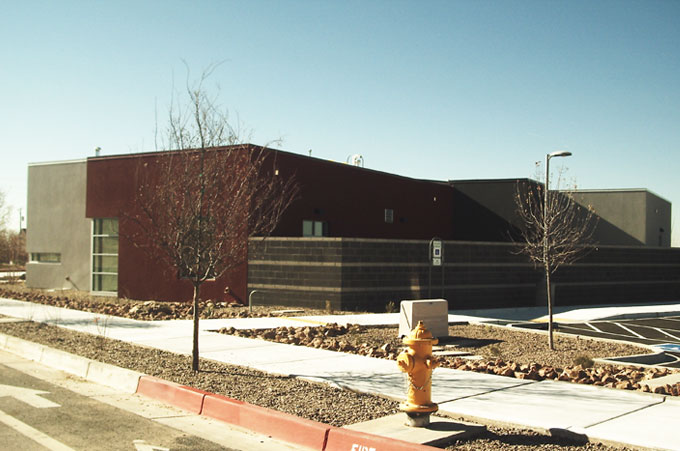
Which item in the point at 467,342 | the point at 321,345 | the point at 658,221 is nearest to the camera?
the point at 321,345

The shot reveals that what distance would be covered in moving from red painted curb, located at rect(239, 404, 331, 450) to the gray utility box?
698 cm

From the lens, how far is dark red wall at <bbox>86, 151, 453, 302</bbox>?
23703 millimetres

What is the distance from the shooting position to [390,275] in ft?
71.0

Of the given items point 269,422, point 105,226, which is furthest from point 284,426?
point 105,226

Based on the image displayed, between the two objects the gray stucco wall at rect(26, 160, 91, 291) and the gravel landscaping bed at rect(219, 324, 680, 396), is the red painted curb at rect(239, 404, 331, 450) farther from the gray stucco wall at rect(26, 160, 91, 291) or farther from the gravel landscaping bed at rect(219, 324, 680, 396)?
the gray stucco wall at rect(26, 160, 91, 291)

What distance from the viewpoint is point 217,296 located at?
2288cm

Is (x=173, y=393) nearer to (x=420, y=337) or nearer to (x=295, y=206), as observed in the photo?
(x=420, y=337)

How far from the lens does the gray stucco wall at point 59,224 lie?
95.3 ft

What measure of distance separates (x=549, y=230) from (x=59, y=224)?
23529mm

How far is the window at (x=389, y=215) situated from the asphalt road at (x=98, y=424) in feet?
68.1

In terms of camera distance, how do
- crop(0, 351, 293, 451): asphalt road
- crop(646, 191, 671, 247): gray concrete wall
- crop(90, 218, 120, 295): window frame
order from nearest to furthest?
crop(0, 351, 293, 451): asphalt road → crop(90, 218, 120, 295): window frame → crop(646, 191, 671, 247): gray concrete wall

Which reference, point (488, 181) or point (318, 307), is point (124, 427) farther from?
point (488, 181)

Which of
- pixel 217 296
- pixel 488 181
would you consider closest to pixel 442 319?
pixel 217 296

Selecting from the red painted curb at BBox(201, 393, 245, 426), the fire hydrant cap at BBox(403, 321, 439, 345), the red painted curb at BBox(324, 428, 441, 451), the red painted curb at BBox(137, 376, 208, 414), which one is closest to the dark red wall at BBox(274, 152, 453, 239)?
the red painted curb at BBox(137, 376, 208, 414)
